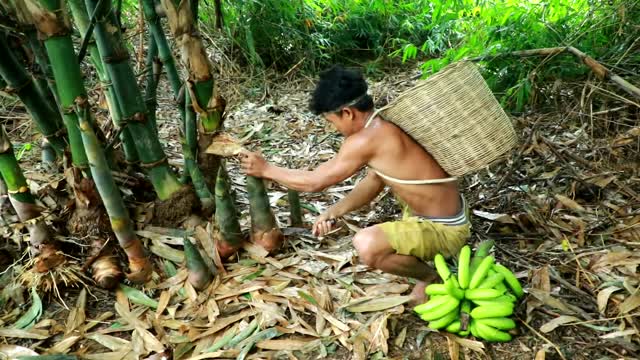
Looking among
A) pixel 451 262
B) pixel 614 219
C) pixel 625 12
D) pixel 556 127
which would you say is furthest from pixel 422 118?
pixel 625 12

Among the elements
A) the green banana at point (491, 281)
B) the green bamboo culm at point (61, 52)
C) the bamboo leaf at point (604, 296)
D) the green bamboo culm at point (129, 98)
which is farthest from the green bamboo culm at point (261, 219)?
the bamboo leaf at point (604, 296)

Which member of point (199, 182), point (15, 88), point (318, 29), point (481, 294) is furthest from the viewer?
point (318, 29)

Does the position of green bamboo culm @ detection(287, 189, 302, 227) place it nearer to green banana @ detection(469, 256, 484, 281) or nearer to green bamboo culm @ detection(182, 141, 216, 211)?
green bamboo culm @ detection(182, 141, 216, 211)

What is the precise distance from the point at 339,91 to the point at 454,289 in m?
0.93

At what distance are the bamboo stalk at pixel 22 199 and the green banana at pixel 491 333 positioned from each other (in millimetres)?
2015

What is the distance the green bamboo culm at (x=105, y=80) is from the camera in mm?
2125

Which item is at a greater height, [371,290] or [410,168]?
[410,168]

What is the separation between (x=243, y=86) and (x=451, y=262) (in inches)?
142

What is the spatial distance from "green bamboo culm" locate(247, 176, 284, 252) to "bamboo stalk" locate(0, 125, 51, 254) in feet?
3.25

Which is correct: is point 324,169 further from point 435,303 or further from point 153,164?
point 153,164

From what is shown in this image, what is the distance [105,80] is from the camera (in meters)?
2.46

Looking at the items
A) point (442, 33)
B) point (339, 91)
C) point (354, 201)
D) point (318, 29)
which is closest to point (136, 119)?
point (339, 91)

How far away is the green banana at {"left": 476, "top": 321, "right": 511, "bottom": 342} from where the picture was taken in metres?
1.96

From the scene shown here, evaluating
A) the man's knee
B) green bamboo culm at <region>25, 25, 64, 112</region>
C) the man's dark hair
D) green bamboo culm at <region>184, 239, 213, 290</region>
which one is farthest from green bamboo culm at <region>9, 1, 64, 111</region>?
the man's knee
